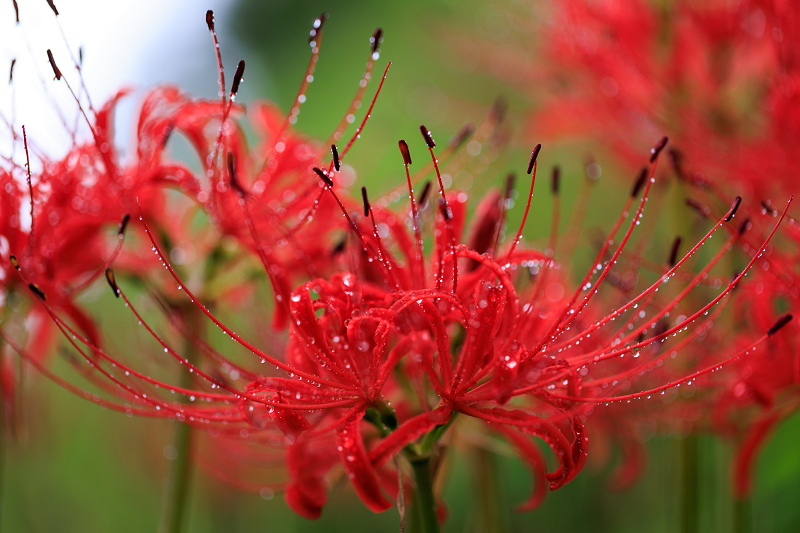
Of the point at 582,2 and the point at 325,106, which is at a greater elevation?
the point at 325,106

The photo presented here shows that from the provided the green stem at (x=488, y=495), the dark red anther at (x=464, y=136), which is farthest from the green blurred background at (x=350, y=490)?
the dark red anther at (x=464, y=136)

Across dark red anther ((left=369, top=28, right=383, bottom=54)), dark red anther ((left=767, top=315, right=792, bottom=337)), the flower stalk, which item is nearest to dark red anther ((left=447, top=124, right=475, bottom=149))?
dark red anther ((left=369, top=28, right=383, bottom=54))

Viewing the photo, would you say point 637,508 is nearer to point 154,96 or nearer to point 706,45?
point 706,45

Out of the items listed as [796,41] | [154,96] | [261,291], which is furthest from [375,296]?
[796,41]

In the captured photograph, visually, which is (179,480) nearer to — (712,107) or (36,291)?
(36,291)

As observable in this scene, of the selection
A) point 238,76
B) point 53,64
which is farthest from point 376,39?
point 53,64

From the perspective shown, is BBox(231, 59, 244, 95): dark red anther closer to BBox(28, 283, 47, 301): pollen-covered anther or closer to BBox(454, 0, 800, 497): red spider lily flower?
BBox(28, 283, 47, 301): pollen-covered anther
